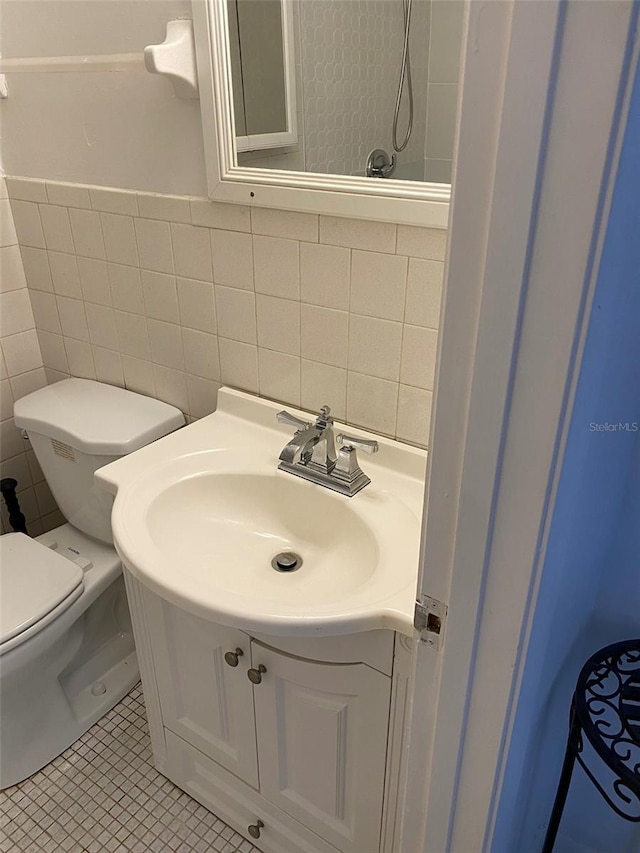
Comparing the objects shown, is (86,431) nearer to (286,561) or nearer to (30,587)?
(30,587)

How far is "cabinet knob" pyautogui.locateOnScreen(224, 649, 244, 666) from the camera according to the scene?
1.12 metres

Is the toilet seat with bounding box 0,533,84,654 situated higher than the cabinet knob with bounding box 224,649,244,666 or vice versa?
the cabinet knob with bounding box 224,649,244,666

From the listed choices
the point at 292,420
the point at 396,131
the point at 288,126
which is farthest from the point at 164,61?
the point at 292,420

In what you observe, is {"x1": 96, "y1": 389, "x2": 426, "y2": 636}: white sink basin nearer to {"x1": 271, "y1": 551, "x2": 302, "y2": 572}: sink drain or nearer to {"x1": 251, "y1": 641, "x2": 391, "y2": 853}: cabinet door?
{"x1": 271, "y1": 551, "x2": 302, "y2": 572}: sink drain

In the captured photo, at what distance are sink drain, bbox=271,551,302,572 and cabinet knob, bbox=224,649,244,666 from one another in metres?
0.15

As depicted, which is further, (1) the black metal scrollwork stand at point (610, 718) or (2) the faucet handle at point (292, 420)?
(2) the faucet handle at point (292, 420)

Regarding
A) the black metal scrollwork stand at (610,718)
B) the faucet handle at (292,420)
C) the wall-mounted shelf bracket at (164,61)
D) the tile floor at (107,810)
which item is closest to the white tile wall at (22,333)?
the wall-mounted shelf bracket at (164,61)

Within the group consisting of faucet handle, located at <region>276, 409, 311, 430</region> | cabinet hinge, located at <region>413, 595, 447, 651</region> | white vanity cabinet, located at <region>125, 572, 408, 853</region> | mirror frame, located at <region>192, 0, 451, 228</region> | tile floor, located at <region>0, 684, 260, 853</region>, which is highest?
mirror frame, located at <region>192, 0, 451, 228</region>

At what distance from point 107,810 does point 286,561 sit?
813 millimetres

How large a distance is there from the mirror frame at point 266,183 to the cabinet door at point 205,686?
2.46ft

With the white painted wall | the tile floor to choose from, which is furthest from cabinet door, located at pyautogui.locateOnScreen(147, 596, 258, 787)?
the white painted wall

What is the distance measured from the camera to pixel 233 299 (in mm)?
1360

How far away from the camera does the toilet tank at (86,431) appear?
4.83 feet

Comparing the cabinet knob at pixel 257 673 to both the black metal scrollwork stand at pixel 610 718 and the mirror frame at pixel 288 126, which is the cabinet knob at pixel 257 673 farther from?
→ the mirror frame at pixel 288 126
